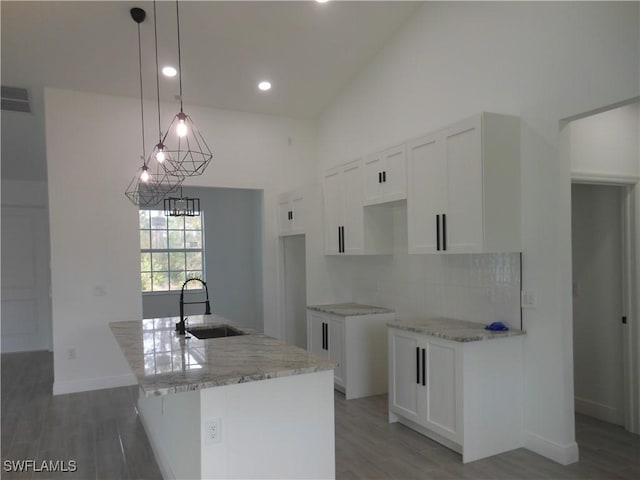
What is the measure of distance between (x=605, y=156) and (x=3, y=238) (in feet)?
26.6

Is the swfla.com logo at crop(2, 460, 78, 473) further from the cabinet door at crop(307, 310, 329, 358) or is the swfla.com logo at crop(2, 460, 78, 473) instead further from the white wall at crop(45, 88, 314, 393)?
the cabinet door at crop(307, 310, 329, 358)

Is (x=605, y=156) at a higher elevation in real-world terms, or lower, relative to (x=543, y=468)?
higher

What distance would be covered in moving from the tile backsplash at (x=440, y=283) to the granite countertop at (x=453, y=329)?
13 centimetres

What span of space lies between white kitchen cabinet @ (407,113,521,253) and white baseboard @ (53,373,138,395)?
3.74 metres

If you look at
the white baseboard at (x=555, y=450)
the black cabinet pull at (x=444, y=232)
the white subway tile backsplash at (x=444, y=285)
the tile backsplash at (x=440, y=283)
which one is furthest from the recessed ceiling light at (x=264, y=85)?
the white baseboard at (x=555, y=450)

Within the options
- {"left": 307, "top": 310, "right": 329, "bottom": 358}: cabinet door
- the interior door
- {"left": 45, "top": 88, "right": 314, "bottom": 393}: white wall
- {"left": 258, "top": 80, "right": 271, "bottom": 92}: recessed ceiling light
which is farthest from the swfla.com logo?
the interior door

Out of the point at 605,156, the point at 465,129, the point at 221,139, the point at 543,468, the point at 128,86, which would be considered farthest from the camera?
the point at 221,139

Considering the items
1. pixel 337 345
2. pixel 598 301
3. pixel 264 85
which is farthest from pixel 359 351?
pixel 264 85

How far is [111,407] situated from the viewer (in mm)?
4527

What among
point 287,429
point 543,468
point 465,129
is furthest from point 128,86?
point 543,468

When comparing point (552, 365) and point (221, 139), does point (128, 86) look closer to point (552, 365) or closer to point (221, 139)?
point (221, 139)

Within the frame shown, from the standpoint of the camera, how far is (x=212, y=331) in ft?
12.2

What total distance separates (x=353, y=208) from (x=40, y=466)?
344 centimetres

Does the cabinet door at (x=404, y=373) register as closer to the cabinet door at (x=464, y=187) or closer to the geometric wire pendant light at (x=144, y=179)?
the cabinet door at (x=464, y=187)
